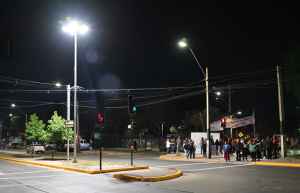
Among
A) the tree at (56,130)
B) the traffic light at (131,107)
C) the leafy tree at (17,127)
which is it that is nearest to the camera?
the traffic light at (131,107)

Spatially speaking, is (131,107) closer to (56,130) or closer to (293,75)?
(56,130)

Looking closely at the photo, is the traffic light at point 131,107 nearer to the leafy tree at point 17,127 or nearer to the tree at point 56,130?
the tree at point 56,130

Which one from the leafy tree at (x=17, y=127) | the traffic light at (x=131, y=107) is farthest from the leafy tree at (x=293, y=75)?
the leafy tree at (x=17, y=127)

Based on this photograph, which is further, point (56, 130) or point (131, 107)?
point (56, 130)

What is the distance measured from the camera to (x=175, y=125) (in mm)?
54562

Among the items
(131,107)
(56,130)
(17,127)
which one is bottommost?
(56,130)

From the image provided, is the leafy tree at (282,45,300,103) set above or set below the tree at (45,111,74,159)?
A: above

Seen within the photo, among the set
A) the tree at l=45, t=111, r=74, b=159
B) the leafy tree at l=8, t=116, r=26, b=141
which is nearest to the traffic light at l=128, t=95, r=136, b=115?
the tree at l=45, t=111, r=74, b=159

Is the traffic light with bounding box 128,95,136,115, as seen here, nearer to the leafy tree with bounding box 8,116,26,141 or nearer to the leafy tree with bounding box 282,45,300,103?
the leafy tree with bounding box 282,45,300,103

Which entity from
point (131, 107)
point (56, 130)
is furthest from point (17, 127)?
point (131, 107)

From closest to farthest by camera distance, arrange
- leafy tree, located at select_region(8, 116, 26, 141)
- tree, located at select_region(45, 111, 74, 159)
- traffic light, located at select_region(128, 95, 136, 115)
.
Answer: traffic light, located at select_region(128, 95, 136, 115)
tree, located at select_region(45, 111, 74, 159)
leafy tree, located at select_region(8, 116, 26, 141)

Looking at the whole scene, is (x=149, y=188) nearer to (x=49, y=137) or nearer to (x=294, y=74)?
(x=49, y=137)

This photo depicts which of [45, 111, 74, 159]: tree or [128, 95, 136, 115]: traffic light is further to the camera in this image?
[45, 111, 74, 159]: tree

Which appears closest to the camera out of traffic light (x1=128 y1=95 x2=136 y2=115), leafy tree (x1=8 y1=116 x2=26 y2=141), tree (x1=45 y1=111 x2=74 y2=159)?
traffic light (x1=128 y1=95 x2=136 y2=115)
